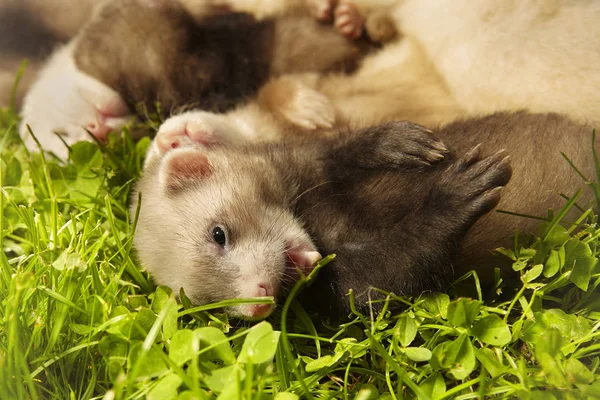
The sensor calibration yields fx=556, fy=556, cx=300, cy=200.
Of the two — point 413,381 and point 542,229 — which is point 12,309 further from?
point 542,229

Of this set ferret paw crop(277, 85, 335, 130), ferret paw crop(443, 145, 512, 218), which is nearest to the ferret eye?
ferret paw crop(443, 145, 512, 218)

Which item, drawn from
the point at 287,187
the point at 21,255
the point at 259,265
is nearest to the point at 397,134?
the point at 287,187

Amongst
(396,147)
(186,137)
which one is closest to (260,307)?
(396,147)

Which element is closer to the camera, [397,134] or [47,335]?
[47,335]

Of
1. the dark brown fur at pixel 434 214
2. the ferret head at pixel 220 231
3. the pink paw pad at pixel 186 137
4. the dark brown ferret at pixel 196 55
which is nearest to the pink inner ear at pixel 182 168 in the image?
the ferret head at pixel 220 231

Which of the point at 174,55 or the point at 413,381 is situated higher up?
the point at 174,55

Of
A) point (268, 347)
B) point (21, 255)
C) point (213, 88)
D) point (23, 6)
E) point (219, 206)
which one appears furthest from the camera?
point (23, 6)
